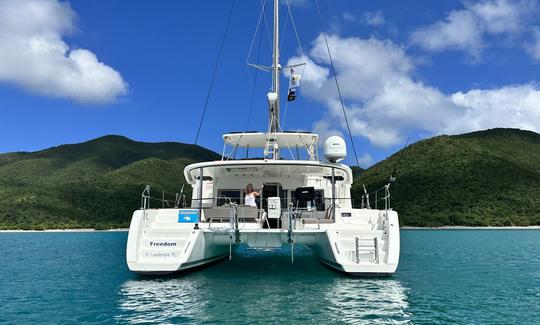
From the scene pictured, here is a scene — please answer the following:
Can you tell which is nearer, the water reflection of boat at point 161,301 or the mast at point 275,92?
the water reflection of boat at point 161,301

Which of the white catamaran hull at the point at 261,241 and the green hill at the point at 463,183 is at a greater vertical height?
the green hill at the point at 463,183

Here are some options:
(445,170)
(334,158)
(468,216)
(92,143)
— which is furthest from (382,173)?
(92,143)

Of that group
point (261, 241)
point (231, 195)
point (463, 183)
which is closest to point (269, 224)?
point (261, 241)

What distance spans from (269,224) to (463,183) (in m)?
60.1

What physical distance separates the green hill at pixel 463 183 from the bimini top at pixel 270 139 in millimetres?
37643

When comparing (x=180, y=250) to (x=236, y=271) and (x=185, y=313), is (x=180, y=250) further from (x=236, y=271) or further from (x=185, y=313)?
(x=185, y=313)

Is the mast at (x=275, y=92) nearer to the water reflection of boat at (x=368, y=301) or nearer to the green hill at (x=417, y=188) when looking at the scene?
the water reflection of boat at (x=368, y=301)

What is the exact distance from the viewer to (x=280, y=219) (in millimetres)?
11711

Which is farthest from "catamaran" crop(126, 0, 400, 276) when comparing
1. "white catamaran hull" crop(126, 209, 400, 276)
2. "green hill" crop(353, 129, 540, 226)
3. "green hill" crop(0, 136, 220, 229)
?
"green hill" crop(0, 136, 220, 229)

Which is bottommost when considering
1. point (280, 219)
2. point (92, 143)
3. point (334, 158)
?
point (280, 219)

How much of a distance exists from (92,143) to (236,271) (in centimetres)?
12992

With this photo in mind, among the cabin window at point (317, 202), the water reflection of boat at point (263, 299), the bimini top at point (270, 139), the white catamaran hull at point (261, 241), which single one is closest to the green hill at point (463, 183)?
the bimini top at point (270, 139)

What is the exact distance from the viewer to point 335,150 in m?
12.4

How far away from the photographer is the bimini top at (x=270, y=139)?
1423cm
